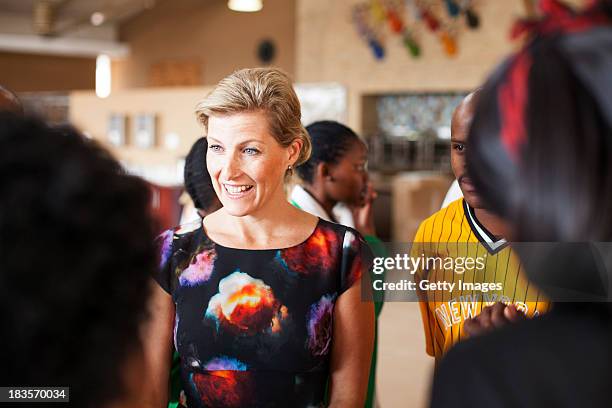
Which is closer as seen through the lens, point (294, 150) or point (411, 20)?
point (294, 150)

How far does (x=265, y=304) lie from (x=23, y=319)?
1.01 meters

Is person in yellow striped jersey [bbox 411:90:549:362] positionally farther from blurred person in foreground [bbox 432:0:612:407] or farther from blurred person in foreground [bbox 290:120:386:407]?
blurred person in foreground [bbox 290:120:386:407]

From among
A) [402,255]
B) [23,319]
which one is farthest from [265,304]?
[23,319]

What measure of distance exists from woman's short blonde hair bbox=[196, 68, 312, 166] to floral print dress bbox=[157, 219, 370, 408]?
0.30 metres

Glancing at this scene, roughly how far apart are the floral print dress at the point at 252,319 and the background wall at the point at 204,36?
49.5ft

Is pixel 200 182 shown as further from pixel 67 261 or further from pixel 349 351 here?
pixel 67 261

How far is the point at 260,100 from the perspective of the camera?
187 centimetres

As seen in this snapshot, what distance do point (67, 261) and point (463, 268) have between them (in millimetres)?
1105

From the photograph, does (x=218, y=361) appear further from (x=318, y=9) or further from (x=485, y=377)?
(x=318, y=9)

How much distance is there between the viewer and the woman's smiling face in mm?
1858

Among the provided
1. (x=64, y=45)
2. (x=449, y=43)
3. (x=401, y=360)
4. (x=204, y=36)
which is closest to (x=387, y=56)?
(x=449, y=43)

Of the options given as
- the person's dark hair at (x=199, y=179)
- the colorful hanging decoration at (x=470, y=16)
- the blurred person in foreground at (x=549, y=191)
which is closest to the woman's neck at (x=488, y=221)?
the blurred person in foreground at (x=549, y=191)

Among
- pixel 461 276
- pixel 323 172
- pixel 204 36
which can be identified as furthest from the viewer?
pixel 204 36

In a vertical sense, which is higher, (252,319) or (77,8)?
(77,8)
